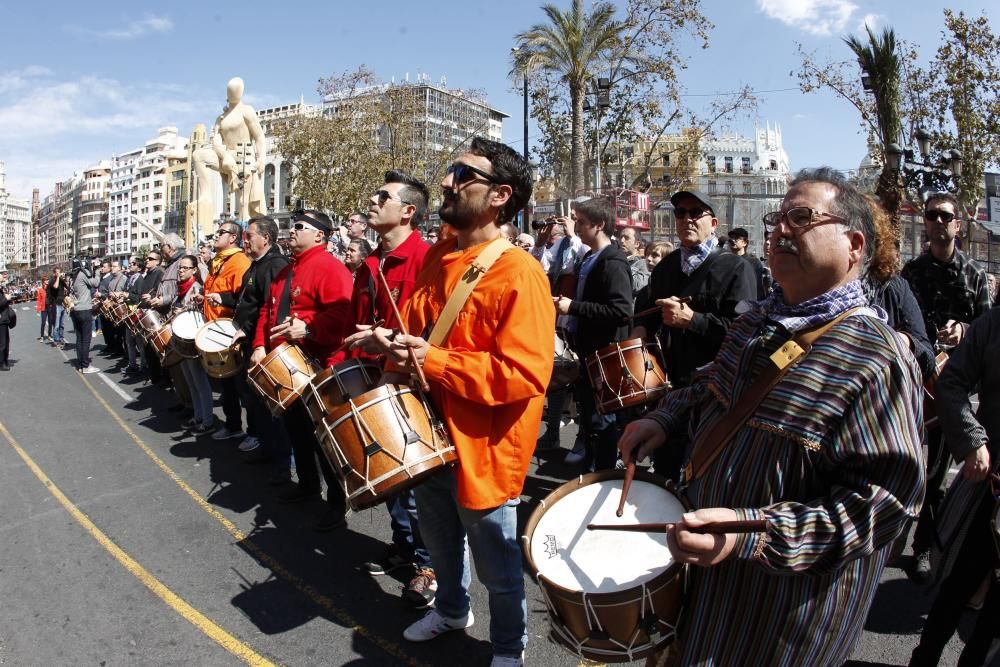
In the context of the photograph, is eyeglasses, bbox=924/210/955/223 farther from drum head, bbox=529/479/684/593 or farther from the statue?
the statue

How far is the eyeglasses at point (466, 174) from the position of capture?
300 centimetres

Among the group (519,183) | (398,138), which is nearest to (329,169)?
(398,138)

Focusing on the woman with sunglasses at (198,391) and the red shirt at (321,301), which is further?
the woman with sunglasses at (198,391)

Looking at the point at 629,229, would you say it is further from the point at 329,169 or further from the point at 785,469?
the point at 329,169

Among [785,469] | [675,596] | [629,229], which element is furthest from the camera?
[629,229]

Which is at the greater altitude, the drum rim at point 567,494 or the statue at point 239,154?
the statue at point 239,154

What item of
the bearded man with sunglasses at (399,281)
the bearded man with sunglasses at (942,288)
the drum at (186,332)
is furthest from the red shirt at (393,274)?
the drum at (186,332)

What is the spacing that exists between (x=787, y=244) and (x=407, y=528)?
3.17 m

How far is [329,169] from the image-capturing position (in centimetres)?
3120

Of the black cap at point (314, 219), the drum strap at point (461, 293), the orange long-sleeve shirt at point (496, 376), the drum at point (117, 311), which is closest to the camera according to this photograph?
the orange long-sleeve shirt at point (496, 376)

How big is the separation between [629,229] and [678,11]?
1804 centimetres

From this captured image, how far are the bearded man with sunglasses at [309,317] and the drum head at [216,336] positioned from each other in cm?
106

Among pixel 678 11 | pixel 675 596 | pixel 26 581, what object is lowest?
pixel 26 581

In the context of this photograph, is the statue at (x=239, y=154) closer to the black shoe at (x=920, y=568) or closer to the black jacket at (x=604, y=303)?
the black jacket at (x=604, y=303)
